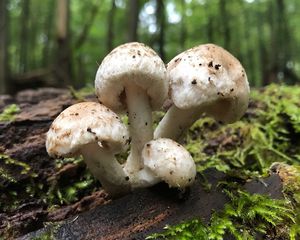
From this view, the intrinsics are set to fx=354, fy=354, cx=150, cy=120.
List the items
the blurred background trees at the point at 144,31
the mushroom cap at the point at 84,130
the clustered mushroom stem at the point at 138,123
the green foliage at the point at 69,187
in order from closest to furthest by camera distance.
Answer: the mushroom cap at the point at 84,130, the clustered mushroom stem at the point at 138,123, the green foliage at the point at 69,187, the blurred background trees at the point at 144,31

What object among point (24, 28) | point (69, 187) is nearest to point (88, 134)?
point (69, 187)

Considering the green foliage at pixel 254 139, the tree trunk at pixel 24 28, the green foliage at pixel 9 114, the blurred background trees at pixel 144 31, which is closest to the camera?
the green foliage at pixel 9 114

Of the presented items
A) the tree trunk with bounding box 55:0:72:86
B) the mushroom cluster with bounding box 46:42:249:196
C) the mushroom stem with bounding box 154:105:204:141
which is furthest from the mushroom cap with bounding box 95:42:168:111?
the tree trunk with bounding box 55:0:72:86

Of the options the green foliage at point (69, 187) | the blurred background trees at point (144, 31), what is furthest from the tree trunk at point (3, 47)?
the green foliage at point (69, 187)

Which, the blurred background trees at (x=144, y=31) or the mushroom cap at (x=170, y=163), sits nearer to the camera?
the mushroom cap at (x=170, y=163)

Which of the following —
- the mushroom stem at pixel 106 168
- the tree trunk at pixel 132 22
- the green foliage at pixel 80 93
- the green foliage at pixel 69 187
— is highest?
the tree trunk at pixel 132 22

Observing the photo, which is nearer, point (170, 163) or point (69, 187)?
point (170, 163)

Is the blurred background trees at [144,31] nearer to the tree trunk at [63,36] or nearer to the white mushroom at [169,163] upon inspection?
the tree trunk at [63,36]

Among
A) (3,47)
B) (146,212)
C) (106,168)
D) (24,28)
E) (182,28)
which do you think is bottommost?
(146,212)

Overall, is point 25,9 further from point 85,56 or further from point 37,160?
point 37,160

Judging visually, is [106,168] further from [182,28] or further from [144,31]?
[144,31]
